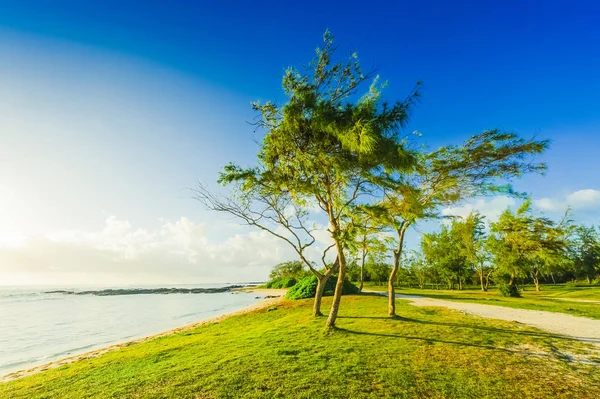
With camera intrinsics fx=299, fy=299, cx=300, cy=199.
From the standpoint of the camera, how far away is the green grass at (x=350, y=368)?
6.20 metres

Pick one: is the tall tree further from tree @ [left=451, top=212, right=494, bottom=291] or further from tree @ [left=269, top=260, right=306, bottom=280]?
tree @ [left=269, top=260, right=306, bottom=280]

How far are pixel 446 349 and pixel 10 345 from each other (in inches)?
931

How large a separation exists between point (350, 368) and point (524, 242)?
4280cm

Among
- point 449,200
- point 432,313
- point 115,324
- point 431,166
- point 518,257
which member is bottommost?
point 115,324

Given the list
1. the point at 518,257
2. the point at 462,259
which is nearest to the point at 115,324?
the point at 518,257

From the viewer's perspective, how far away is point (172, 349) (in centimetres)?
1182

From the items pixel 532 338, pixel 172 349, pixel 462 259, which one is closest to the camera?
pixel 532 338

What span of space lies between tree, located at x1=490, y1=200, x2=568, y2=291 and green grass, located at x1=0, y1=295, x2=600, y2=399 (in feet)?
111

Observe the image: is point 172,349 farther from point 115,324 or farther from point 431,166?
point 115,324

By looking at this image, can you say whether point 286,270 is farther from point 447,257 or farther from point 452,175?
point 452,175

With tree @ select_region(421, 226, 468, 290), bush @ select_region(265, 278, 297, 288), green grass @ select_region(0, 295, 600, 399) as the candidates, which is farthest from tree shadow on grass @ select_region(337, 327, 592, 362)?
bush @ select_region(265, 278, 297, 288)

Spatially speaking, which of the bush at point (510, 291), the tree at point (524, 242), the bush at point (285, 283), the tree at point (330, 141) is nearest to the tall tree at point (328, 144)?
the tree at point (330, 141)

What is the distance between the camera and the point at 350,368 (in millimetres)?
7453

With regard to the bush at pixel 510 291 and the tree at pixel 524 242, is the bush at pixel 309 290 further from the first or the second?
the tree at pixel 524 242
